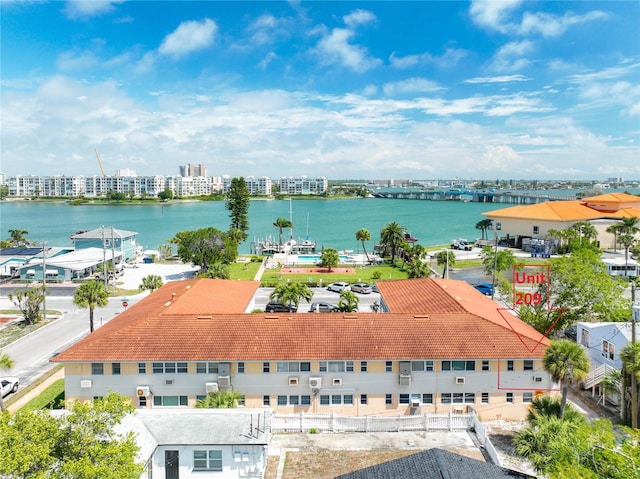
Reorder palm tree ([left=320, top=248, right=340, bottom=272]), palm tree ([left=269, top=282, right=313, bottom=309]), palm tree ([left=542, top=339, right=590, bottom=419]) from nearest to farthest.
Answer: palm tree ([left=542, top=339, right=590, bottom=419]) < palm tree ([left=269, top=282, right=313, bottom=309]) < palm tree ([left=320, top=248, right=340, bottom=272])

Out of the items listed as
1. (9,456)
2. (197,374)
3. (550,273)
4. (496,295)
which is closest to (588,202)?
(496,295)

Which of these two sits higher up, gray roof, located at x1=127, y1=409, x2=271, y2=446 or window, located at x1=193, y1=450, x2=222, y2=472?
gray roof, located at x1=127, y1=409, x2=271, y2=446

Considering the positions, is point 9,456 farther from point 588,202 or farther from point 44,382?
point 588,202

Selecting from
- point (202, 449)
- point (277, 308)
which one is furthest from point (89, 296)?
point (202, 449)

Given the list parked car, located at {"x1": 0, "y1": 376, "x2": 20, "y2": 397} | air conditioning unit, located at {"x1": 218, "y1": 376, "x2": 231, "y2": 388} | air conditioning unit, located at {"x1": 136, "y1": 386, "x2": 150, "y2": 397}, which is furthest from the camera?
parked car, located at {"x1": 0, "y1": 376, "x2": 20, "y2": 397}

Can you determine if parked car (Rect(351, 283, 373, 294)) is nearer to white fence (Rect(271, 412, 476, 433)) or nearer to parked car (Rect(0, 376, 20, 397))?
white fence (Rect(271, 412, 476, 433))

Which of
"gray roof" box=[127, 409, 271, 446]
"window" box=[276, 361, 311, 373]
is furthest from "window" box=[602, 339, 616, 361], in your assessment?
"gray roof" box=[127, 409, 271, 446]
